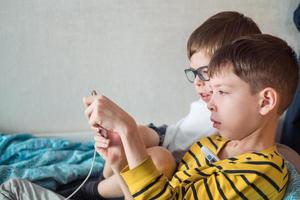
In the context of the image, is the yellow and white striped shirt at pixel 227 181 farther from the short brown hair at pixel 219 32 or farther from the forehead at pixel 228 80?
the short brown hair at pixel 219 32

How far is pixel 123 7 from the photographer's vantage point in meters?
1.46

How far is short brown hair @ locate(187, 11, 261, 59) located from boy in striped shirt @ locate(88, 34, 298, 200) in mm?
166

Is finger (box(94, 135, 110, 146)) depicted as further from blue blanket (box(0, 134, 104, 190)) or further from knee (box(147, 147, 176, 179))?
blue blanket (box(0, 134, 104, 190))

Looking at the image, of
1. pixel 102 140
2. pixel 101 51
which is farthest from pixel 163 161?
pixel 101 51

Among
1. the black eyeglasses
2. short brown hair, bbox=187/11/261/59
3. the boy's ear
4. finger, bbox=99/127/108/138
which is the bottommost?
finger, bbox=99/127/108/138

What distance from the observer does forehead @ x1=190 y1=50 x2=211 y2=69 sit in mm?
1042

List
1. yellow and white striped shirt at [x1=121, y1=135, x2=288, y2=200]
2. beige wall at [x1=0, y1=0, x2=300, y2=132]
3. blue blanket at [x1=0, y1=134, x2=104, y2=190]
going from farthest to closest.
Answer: beige wall at [x1=0, y1=0, x2=300, y2=132] < blue blanket at [x1=0, y1=134, x2=104, y2=190] < yellow and white striped shirt at [x1=121, y1=135, x2=288, y2=200]

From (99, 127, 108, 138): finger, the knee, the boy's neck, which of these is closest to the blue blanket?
the knee

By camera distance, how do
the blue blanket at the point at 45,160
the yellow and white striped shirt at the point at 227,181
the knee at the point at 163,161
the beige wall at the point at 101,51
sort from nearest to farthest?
the yellow and white striped shirt at the point at 227,181, the knee at the point at 163,161, the blue blanket at the point at 45,160, the beige wall at the point at 101,51

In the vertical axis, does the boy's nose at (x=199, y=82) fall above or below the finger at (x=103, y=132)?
above

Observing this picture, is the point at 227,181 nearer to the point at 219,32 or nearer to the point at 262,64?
the point at 262,64

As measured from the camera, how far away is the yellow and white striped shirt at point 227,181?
0.79 m

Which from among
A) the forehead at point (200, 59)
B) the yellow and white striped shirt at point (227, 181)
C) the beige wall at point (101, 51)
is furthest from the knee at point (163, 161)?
the beige wall at point (101, 51)

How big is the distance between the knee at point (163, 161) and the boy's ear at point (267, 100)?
28 centimetres
